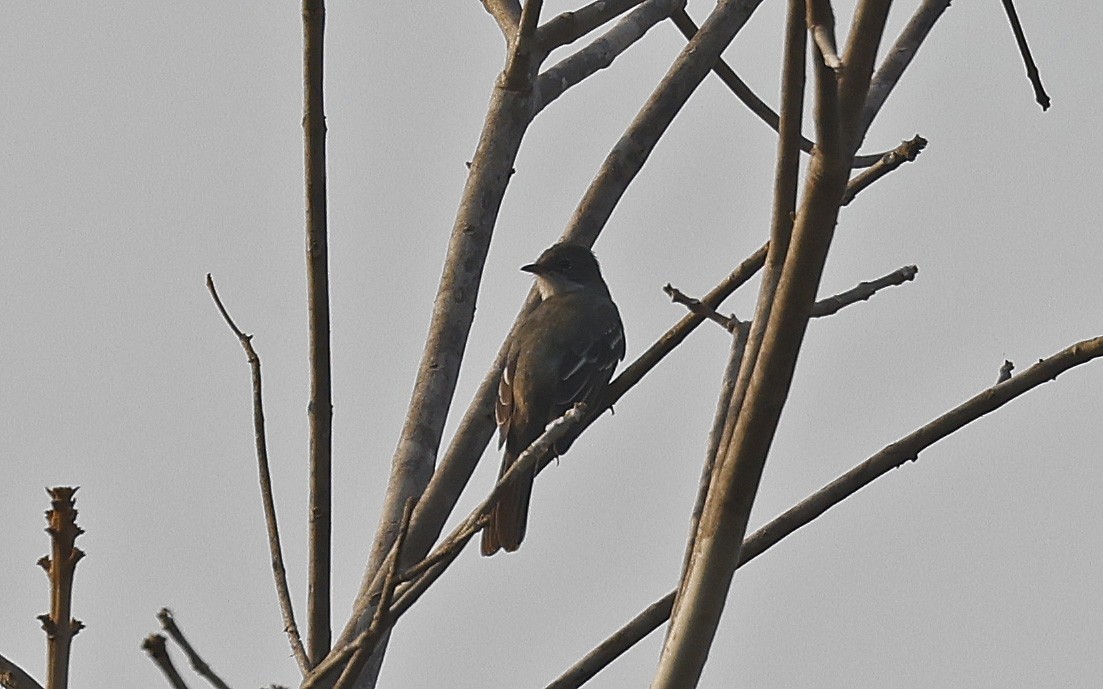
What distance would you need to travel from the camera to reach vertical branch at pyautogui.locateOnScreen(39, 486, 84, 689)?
8.14 ft

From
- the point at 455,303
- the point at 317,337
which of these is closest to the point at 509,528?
the point at 455,303

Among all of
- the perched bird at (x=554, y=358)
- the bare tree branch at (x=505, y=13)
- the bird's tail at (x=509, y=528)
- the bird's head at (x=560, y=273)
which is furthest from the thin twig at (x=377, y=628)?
the bird's head at (x=560, y=273)

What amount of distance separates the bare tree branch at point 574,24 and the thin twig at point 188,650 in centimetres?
344

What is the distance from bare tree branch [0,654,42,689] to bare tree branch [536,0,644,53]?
3447mm

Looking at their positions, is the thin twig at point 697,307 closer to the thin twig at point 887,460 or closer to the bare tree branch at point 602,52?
the thin twig at point 887,460

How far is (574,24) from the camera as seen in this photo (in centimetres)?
608

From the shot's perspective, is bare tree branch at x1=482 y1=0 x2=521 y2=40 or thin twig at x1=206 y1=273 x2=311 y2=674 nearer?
thin twig at x1=206 y1=273 x2=311 y2=674

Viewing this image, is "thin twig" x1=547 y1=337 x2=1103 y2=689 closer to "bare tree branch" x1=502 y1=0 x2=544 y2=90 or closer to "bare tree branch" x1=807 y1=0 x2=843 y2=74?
"bare tree branch" x1=807 y1=0 x2=843 y2=74

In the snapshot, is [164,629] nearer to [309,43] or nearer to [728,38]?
[309,43]

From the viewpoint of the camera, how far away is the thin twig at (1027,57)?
4.67m

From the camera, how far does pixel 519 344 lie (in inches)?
373

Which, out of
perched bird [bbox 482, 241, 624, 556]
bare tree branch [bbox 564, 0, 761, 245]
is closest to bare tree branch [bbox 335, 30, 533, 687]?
bare tree branch [bbox 564, 0, 761, 245]

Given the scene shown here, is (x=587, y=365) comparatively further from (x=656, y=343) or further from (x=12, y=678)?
(x=12, y=678)

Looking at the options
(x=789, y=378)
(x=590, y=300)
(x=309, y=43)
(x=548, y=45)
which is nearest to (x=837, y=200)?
(x=789, y=378)
